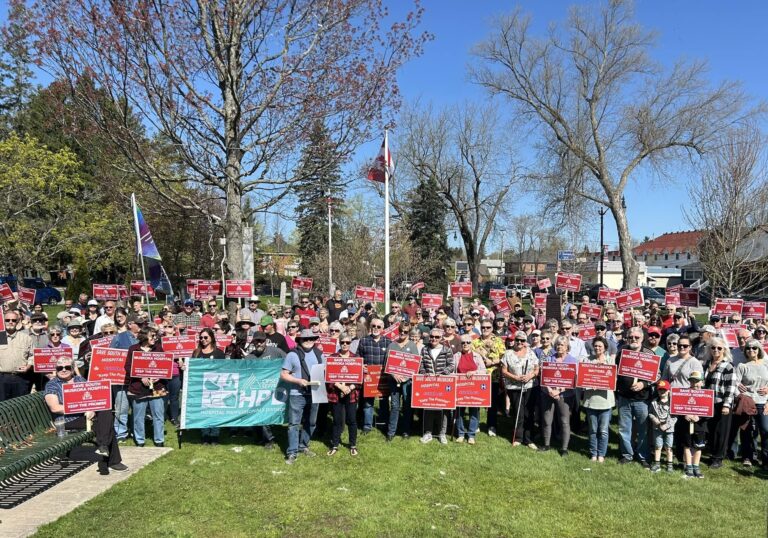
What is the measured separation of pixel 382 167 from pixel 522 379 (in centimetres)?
814

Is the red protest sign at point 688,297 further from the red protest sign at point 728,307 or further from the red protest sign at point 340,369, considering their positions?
the red protest sign at point 340,369

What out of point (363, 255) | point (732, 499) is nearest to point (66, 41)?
point (732, 499)

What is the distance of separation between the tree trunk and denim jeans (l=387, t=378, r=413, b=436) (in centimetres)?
2389

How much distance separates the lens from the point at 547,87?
31.9 meters

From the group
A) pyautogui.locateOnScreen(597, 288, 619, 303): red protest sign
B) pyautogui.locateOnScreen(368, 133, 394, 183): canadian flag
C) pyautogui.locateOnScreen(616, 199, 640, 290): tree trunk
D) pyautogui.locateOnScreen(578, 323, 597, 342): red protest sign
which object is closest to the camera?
pyautogui.locateOnScreen(578, 323, 597, 342): red protest sign

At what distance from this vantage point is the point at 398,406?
8.84 m

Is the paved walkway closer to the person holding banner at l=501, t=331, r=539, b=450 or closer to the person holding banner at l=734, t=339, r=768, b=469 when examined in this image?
the person holding banner at l=501, t=331, r=539, b=450

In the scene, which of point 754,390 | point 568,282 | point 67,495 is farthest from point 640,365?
point 568,282

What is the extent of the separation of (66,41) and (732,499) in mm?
15242

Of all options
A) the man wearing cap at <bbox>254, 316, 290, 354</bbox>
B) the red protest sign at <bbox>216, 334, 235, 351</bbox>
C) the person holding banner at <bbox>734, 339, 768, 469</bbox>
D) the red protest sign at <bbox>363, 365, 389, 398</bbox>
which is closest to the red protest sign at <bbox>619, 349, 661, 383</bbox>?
the person holding banner at <bbox>734, 339, 768, 469</bbox>

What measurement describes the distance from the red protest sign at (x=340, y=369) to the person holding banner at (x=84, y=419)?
293 cm

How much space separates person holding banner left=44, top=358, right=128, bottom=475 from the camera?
7.03 metres

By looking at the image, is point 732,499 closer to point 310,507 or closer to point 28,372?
point 310,507

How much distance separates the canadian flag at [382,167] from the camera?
14911 mm
